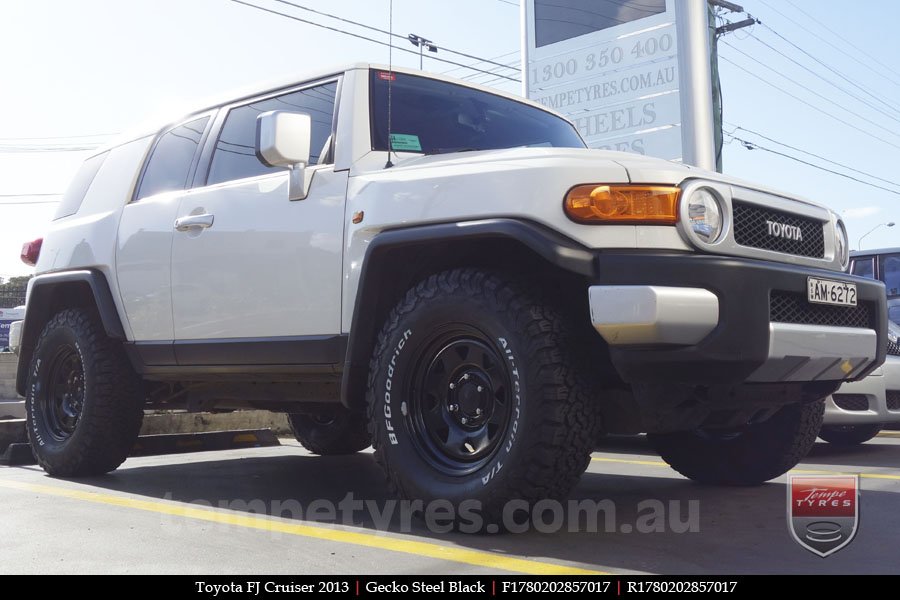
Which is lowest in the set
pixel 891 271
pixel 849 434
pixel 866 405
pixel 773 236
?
pixel 849 434

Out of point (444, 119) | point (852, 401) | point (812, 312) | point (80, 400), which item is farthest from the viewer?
point (852, 401)

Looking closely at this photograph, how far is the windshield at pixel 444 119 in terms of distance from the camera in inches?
173

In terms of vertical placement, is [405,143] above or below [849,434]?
above

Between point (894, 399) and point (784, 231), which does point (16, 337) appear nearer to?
point (784, 231)

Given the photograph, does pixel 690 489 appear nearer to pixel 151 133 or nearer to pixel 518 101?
pixel 518 101

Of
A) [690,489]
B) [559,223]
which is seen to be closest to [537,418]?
[559,223]

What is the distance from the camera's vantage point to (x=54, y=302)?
591 centimetres

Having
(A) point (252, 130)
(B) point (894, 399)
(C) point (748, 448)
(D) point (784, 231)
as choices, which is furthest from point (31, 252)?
(B) point (894, 399)

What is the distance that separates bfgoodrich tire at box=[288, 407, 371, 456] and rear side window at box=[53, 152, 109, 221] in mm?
2126

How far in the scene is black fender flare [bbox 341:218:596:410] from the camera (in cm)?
332

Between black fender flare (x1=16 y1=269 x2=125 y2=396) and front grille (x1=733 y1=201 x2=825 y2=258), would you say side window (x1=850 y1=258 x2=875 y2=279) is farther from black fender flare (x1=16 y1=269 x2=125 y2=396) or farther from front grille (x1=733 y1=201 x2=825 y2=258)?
black fender flare (x1=16 y1=269 x2=125 y2=396)

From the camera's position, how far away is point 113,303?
5.32 m

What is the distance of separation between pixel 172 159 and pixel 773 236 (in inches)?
130

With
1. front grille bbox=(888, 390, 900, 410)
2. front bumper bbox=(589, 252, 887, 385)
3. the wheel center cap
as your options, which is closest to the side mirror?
the wheel center cap
